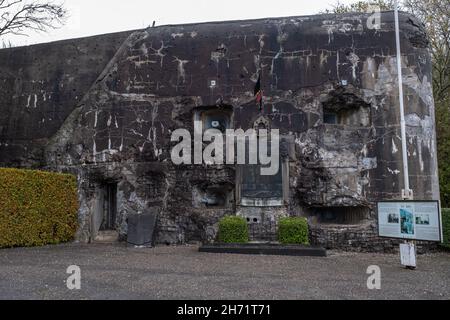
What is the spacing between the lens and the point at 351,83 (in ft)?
41.3

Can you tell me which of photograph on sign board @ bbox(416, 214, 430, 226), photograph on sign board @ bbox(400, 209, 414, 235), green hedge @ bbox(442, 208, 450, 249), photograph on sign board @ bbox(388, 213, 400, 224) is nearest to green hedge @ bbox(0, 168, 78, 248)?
photograph on sign board @ bbox(388, 213, 400, 224)

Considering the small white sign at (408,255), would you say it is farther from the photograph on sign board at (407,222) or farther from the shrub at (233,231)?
the shrub at (233,231)

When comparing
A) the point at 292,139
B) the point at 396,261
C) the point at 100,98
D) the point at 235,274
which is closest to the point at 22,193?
the point at 100,98

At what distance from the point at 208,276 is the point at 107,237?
6.80m

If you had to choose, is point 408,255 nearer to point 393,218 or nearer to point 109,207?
point 393,218

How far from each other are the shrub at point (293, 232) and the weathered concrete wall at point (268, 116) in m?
0.82

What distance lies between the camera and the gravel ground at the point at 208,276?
6.08 m

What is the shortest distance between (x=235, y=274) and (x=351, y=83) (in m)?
7.37

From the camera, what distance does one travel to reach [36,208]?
11812 millimetres

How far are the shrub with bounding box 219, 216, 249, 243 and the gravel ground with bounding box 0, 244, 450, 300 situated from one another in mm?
955

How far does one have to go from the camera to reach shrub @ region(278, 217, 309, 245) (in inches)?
437

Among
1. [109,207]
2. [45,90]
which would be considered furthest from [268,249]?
[45,90]
